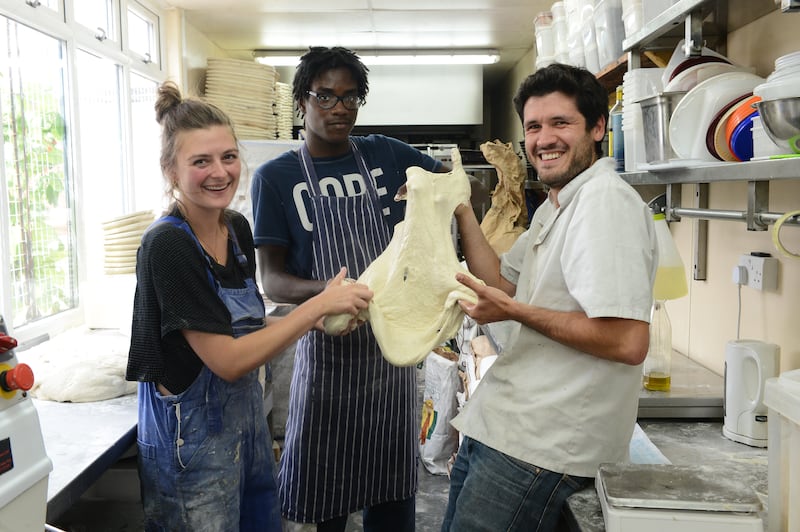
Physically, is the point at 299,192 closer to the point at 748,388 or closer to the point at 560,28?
the point at 748,388

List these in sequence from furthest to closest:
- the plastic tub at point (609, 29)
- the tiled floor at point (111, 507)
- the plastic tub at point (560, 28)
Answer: the plastic tub at point (560, 28) < the plastic tub at point (609, 29) < the tiled floor at point (111, 507)

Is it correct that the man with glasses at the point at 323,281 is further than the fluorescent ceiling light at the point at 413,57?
No

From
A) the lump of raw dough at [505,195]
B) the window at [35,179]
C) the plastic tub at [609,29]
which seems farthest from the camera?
the lump of raw dough at [505,195]

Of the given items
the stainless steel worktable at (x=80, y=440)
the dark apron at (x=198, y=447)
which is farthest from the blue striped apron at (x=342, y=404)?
the stainless steel worktable at (x=80, y=440)

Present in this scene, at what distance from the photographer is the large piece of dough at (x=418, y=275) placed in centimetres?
156

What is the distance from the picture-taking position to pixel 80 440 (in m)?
1.99

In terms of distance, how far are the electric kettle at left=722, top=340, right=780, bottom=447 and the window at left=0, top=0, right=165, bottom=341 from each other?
235 centimetres

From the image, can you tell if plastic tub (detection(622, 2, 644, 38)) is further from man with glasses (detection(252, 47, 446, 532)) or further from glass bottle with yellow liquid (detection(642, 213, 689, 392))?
man with glasses (detection(252, 47, 446, 532))

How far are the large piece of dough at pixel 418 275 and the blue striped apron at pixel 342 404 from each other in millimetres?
423

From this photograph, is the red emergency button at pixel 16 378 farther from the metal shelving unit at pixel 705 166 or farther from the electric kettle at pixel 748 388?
the electric kettle at pixel 748 388

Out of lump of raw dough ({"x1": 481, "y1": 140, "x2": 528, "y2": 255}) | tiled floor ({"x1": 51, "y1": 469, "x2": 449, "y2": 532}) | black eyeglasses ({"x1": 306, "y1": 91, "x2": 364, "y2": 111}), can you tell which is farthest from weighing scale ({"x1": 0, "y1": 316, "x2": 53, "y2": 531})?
lump of raw dough ({"x1": 481, "y1": 140, "x2": 528, "y2": 255})

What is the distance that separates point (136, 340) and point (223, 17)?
4.49m

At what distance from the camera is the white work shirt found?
49.3 inches

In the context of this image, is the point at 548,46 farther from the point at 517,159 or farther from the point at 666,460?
the point at 666,460
